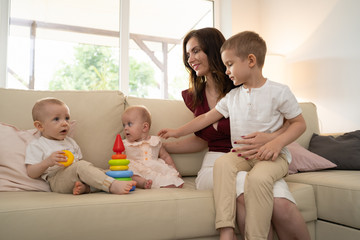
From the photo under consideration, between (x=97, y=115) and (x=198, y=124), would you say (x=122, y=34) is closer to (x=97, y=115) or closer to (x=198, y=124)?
(x=97, y=115)

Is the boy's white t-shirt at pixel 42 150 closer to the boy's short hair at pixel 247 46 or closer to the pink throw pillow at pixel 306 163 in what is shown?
the boy's short hair at pixel 247 46

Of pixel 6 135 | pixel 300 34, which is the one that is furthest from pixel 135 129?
pixel 300 34

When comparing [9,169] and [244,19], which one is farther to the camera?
[244,19]

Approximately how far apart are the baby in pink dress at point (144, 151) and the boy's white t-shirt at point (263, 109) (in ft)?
1.41

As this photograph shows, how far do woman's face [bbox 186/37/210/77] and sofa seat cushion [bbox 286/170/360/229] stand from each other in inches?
32.6

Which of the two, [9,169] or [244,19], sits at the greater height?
[244,19]

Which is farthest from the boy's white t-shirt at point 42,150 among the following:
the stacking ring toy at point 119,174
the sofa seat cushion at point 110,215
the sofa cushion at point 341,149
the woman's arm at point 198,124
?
the sofa cushion at point 341,149

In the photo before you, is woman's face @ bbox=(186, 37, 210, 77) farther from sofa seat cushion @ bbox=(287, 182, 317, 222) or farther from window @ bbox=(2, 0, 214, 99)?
window @ bbox=(2, 0, 214, 99)

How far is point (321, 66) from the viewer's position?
3.23 meters

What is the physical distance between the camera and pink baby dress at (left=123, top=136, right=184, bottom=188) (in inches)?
66.0

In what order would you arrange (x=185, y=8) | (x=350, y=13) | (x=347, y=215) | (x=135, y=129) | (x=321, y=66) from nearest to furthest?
(x=347, y=215) → (x=135, y=129) → (x=350, y=13) → (x=321, y=66) → (x=185, y=8)

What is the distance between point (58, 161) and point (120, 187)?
0.31 metres

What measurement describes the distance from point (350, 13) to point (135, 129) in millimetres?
2334

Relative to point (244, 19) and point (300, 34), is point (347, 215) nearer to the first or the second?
point (300, 34)
